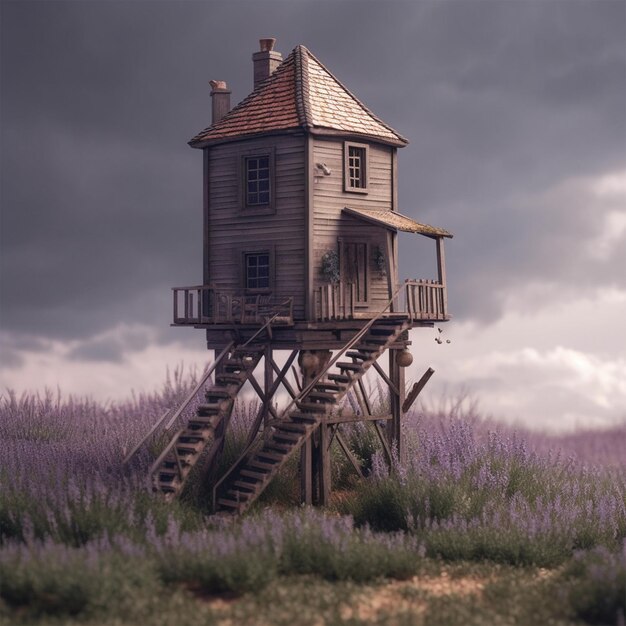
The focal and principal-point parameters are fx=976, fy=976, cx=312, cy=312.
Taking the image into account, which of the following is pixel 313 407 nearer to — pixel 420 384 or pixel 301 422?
pixel 301 422

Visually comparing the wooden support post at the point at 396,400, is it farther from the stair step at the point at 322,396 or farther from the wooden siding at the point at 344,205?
the stair step at the point at 322,396

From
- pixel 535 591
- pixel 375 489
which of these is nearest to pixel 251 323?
pixel 375 489

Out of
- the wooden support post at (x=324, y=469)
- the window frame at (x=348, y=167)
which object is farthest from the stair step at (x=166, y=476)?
the window frame at (x=348, y=167)

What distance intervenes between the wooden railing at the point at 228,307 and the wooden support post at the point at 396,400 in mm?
3217

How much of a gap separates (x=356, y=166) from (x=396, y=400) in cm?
529

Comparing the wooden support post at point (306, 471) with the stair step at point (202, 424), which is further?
the wooden support post at point (306, 471)

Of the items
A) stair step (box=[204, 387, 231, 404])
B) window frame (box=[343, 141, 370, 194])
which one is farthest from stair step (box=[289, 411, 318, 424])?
window frame (box=[343, 141, 370, 194])

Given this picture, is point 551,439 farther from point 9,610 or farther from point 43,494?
point 9,610

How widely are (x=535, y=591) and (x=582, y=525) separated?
3.79m

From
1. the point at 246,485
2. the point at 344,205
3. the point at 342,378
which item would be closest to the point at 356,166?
the point at 344,205

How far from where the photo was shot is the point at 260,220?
20719 millimetres

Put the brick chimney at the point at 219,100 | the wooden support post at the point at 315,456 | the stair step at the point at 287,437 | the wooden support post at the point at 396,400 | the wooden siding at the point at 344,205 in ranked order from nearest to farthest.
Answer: the stair step at the point at 287,437 → the wooden support post at the point at 315,456 → the wooden siding at the point at 344,205 → the wooden support post at the point at 396,400 → the brick chimney at the point at 219,100

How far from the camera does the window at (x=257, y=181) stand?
20750 millimetres

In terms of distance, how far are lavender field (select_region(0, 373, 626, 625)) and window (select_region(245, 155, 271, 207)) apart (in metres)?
5.42
